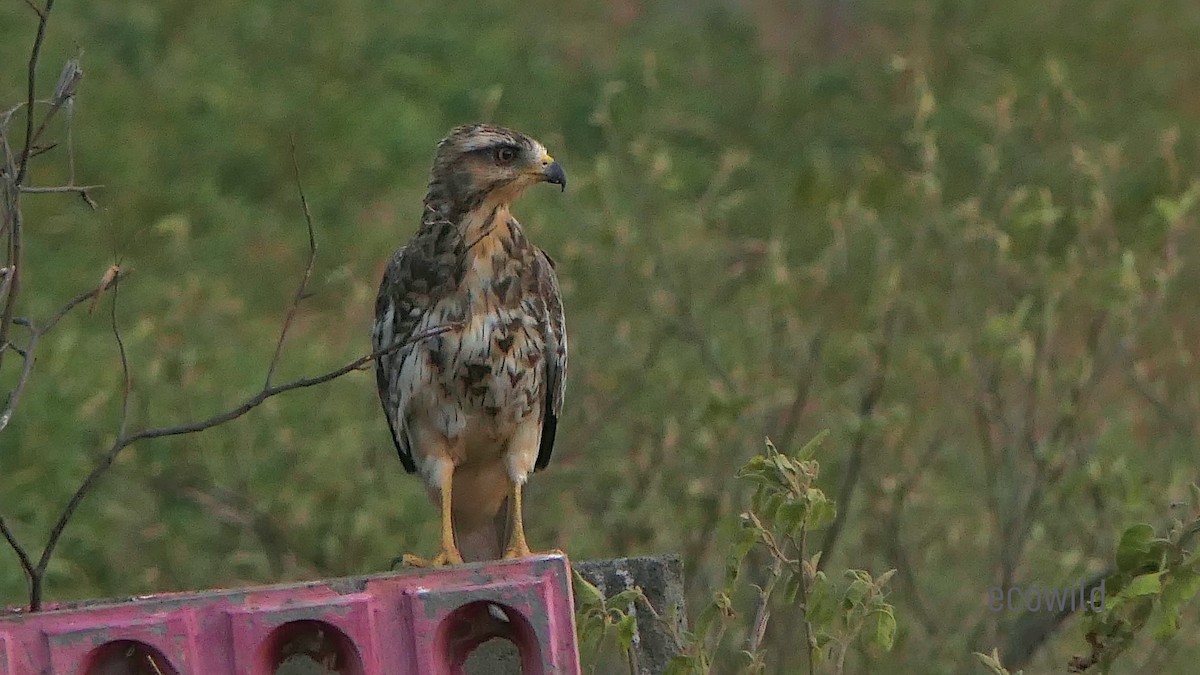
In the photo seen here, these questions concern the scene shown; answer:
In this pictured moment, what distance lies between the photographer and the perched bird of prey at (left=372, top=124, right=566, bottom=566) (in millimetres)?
4605

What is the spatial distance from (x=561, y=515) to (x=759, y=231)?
13.1ft

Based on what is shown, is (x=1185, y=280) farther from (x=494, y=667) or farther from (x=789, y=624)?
(x=494, y=667)

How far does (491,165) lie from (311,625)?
1.62 m

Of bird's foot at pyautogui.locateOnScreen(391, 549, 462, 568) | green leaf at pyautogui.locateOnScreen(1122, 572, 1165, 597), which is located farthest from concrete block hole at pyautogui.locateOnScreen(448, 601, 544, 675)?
green leaf at pyautogui.locateOnScreen(1122, 572, 1165, 597)

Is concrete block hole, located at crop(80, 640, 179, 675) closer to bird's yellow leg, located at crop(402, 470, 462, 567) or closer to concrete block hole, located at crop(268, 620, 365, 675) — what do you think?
concrete block hole, located at crop(268, 620, 365, 675)

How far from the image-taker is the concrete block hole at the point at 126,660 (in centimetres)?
314


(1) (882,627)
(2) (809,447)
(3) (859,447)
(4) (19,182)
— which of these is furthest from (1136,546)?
(3) (859,447)

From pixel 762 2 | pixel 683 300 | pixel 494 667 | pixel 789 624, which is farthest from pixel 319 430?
pixel 762 2

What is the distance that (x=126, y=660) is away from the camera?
10.6 feet

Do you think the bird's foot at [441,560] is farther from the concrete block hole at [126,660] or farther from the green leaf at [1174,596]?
the green leaf at [1174,596]

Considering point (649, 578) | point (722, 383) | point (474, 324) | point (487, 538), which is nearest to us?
point (649, 578)

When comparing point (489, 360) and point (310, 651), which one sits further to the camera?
point (489, 360)

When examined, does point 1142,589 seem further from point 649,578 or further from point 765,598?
point 649,578

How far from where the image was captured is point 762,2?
50.5ft
